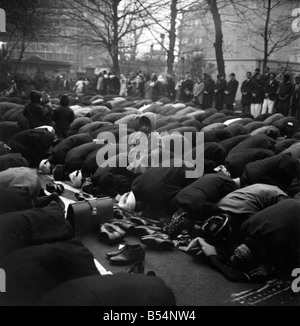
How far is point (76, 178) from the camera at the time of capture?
24.6 feet

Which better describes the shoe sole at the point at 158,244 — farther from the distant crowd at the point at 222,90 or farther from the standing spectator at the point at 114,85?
the standing spectator at the point at 114,85

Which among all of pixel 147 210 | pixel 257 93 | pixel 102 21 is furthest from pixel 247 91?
pixel 102 21

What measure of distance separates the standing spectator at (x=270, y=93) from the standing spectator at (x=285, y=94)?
25cm

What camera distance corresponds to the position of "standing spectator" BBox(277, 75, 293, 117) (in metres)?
13.0

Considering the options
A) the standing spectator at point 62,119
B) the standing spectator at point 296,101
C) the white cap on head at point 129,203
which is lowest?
the white cap on head at point 129,203

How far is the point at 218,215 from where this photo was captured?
474 cm

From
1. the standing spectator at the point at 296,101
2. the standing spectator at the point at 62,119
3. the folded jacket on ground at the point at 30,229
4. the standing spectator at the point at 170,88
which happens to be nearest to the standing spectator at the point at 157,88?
the standing spectator at the point at 170,88

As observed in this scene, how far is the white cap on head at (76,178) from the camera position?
7.45 metres

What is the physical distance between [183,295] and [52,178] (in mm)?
4832

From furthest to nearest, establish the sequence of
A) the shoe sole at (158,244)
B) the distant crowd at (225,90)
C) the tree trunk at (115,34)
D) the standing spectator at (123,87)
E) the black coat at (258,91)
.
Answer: the standing spectator at (123,87) → the tree trunk at (115,34) → the black coat at (258,91) → the distant crowd at (225,90) → the shoe sole at (158,244)

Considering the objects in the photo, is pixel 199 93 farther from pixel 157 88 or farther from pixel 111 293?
pixel 111 293

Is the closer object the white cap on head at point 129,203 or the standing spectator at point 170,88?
the white cap on head at point 129,203

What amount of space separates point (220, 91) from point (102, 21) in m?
9.02

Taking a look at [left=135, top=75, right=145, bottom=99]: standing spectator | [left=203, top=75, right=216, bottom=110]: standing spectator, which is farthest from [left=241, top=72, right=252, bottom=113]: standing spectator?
[left=135, top=75, right=145, bottom=99]: standing spectator
